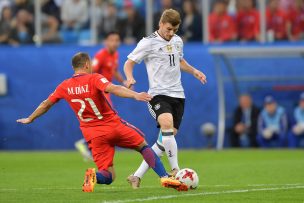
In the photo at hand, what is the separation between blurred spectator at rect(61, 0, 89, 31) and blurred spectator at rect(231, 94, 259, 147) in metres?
4.60

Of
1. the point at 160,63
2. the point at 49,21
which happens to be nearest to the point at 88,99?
the point at 160,63

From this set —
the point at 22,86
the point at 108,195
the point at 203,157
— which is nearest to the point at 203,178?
the point at 108,195

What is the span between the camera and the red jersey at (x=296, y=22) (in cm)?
2250

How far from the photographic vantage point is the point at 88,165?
17359mm

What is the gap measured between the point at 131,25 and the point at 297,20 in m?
4.23

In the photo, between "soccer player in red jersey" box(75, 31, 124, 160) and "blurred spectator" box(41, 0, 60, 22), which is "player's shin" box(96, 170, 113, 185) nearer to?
"soccer player in red jersey" box(75, 31, 124, 160)

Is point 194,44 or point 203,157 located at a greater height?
point 194,44

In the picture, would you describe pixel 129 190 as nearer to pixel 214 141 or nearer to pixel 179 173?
pixel 179 173

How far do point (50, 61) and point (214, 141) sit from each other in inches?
188

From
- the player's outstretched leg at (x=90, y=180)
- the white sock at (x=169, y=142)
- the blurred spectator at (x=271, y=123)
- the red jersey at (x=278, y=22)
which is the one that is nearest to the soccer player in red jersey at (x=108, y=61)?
the blurred spectator at (x=271, y=123)

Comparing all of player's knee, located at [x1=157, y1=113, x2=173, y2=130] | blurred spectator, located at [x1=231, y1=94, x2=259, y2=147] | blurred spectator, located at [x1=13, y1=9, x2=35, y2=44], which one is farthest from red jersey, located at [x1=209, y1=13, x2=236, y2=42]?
player's knee, located at [x1=157, y1=113, x2=173, y2=130]

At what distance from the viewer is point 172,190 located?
11.0 metres

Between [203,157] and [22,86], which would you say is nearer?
[203,157]

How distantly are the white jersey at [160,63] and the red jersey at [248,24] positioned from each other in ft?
35.3
